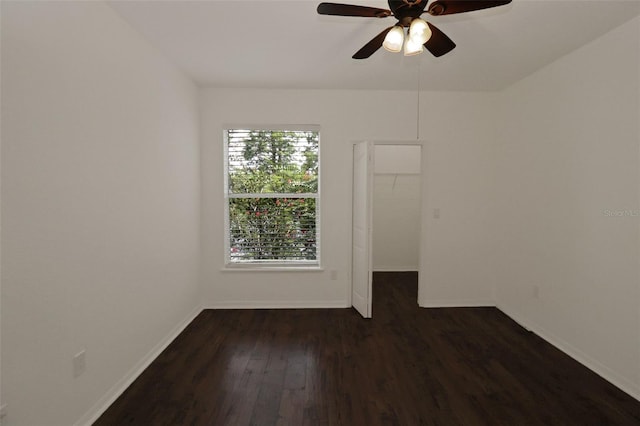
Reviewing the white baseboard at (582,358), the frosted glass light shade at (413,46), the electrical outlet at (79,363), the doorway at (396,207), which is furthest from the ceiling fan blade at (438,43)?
the doorway at (396,207)

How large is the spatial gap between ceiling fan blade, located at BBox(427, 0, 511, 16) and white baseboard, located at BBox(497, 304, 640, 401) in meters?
2.73

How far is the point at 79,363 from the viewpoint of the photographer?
5.88ft

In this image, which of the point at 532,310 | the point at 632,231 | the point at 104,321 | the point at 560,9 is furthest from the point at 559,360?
the point at 104,321

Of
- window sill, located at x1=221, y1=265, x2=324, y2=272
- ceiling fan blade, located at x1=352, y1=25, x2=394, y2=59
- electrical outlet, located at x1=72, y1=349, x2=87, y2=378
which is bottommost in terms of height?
electrical outlet, located at x1=72, y1=349, x2=87, y2=378

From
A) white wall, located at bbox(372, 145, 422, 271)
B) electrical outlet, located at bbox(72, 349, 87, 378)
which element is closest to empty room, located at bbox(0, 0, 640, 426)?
electrical outlet, located at bbox(72, 349, 87, 378)

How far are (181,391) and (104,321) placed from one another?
2.39ft

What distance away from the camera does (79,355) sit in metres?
1.79

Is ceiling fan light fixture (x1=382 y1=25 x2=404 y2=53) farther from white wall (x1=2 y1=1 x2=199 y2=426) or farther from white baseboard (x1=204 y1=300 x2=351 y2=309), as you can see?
white baseboard (x1=204 y1=300 x2=351 y2=309)

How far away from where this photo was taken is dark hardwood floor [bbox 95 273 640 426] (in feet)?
6.37

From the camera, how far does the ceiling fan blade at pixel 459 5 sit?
149 cm

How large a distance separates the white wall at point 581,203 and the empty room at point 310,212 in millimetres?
19

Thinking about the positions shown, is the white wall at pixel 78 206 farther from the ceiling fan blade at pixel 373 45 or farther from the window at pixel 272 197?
the ceiling fan blade at pixel 373 45

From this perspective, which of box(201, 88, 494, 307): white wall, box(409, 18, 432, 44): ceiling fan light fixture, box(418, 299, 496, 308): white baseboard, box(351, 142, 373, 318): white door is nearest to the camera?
box(409, 18, 432, 44): ceiling fan light fixture

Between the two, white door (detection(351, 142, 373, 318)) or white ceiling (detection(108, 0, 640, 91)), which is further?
white door (detection(351, 142, 373, 318))
